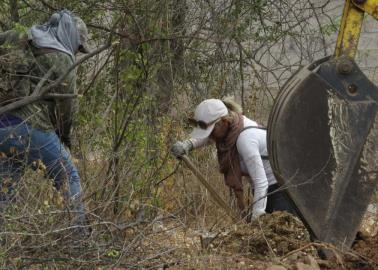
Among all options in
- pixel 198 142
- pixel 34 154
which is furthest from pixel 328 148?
pixel 34 154

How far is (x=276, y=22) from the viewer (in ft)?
37.9

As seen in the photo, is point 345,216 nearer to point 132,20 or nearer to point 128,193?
point 128,193

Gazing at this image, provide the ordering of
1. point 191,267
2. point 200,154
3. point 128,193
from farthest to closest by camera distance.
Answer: point 200,154 → point 128,193 → point 191,267

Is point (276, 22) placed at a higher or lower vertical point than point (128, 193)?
higher

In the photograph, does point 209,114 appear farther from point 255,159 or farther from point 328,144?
point 328,144

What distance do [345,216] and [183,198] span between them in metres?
2.09

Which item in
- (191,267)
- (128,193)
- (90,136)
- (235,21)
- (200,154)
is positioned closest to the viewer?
(191,267)

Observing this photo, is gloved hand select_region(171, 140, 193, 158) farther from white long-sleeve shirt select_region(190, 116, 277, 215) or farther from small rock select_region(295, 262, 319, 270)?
small rock select_region(295, 262, 319, 270)

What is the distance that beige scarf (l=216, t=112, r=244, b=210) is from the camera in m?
8.14

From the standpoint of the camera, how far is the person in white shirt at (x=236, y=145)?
26.4 feet

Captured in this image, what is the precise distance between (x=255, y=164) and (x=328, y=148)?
1091 millimetres

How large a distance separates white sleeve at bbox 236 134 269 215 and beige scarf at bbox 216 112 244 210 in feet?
0.26

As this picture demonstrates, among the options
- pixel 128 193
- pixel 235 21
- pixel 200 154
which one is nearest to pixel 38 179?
pixel 128 193

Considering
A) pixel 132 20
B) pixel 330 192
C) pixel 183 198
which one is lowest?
pixel 183 198
